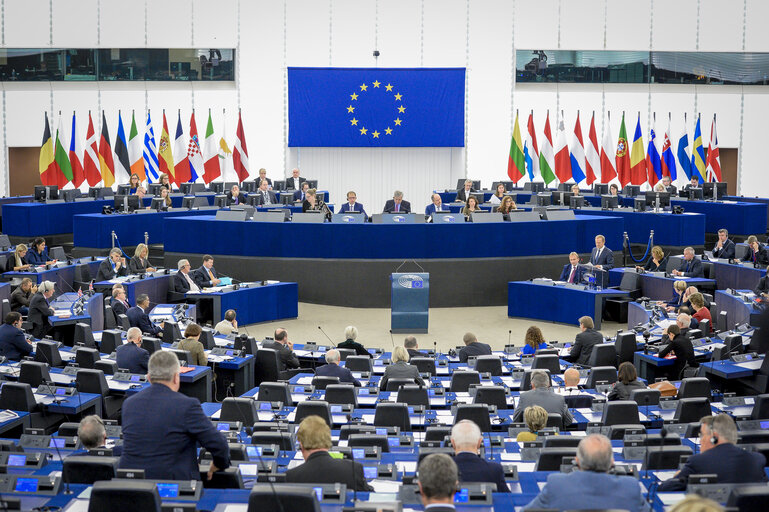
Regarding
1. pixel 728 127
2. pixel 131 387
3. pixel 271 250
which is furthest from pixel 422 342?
pixel 728 127

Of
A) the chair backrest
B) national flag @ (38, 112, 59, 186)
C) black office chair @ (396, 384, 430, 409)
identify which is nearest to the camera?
black office chair @ (396, 384, 430, 409)

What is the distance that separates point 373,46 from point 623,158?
9442 millimetres

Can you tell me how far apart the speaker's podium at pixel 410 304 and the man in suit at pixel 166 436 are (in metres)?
11.7

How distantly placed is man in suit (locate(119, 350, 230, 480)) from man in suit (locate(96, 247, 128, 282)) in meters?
12.5

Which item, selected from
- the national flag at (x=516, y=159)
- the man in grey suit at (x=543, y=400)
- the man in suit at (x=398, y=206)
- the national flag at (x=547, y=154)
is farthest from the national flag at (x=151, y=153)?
the man in grey suit at (x=543, y=400)

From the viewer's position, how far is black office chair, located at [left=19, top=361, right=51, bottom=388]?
10.6 meters

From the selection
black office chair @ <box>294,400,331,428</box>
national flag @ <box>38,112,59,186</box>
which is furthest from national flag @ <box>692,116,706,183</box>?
black office chair @ <box>294,400,331,428</box>

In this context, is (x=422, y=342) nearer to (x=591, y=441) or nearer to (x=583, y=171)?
(x=591, y=441)

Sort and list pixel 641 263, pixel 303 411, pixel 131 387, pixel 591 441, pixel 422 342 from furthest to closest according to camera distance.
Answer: pixel 641 263, pixel 422 342, pixel 131 387, pixel 303 411, pixel 591 441

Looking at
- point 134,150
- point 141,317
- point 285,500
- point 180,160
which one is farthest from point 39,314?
point 134,150

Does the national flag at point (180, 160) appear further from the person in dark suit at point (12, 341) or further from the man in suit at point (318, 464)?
the man in suit at point (318, 464)

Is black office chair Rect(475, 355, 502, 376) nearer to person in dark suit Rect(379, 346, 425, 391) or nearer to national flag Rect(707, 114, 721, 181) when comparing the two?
person in dark suit Rect(379, 346, 425, 391)

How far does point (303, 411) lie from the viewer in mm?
8836

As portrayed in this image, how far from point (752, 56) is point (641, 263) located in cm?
1335
